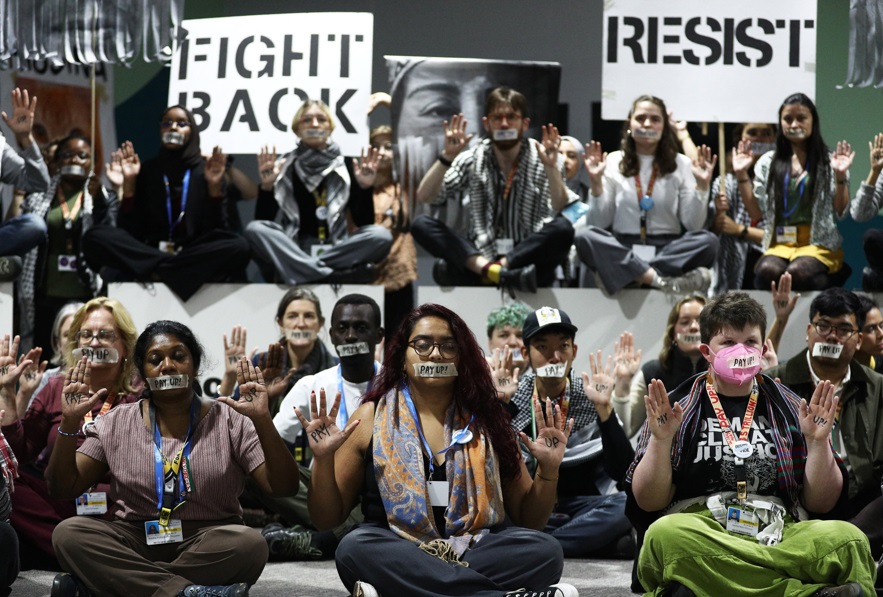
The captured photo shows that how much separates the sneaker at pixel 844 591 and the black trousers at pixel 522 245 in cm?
332

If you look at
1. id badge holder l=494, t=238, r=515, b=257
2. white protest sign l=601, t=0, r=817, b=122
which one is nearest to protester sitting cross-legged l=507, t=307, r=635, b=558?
id badge holder l=494, t=238, r=515, b=257

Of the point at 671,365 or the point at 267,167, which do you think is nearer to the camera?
the point at 671,365

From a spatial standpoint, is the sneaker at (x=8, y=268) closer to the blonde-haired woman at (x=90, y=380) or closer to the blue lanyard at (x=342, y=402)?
the blonde-haired woman at (x=90, y=380)

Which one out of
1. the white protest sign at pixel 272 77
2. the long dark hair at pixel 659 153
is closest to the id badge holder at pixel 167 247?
the white protest sign at pixel 272 77

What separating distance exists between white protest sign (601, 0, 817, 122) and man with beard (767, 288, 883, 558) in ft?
8.96

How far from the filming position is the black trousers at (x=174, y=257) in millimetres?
7098

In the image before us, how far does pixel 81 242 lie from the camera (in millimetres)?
7305

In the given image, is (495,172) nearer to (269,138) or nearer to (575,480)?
(269,138)

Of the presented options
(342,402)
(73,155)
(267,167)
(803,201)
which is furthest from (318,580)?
(73,155)

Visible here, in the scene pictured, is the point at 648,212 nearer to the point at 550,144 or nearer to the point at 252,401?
the point at 550,144

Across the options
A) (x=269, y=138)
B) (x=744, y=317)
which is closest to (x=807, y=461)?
(x=744, y=317)

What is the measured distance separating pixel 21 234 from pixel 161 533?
11.3 feet

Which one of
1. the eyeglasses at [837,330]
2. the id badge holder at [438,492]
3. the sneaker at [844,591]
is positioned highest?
the eyeglasses at [837,330]

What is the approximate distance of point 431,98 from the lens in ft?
26.6
